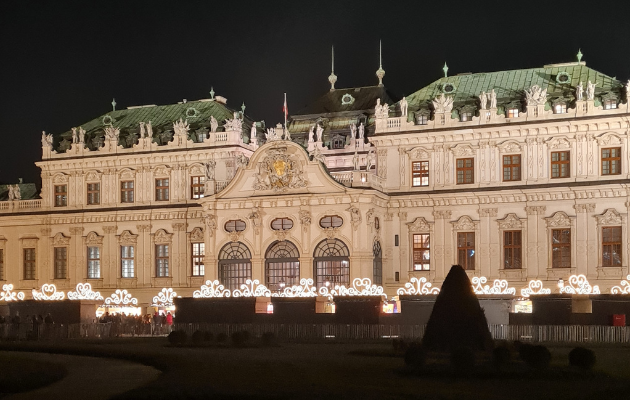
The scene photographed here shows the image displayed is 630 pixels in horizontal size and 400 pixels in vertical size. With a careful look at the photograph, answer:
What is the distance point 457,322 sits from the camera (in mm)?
34031

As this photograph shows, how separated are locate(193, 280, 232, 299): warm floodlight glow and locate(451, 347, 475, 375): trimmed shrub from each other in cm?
3577

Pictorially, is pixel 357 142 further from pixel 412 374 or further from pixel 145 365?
pixel 412 374

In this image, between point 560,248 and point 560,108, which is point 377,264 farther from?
point 560,108

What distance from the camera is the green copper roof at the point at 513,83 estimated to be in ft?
221

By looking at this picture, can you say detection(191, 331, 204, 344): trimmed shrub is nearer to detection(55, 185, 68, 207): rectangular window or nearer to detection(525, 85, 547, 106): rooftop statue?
detection(525, 85, 547, 106): rooftop statue

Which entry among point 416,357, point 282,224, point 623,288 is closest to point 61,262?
point 282,224

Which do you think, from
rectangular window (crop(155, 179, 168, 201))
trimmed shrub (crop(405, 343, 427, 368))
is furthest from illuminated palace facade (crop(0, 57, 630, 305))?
trimmed shrub (crop(405, 343, 427, 368))

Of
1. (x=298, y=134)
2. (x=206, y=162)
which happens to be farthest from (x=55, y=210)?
(x=298, y=134)

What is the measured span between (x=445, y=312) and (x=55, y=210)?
5014 cm

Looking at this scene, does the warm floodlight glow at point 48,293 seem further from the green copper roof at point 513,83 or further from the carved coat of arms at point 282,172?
the green copper roof at point 513,83

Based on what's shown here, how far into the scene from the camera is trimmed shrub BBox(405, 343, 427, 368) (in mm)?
31719

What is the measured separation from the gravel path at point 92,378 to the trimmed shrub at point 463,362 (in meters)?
9.20

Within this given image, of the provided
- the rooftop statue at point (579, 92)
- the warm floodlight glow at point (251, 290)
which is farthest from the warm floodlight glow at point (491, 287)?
the warm floodlight glow at point (251, 290)

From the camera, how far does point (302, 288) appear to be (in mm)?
64125
